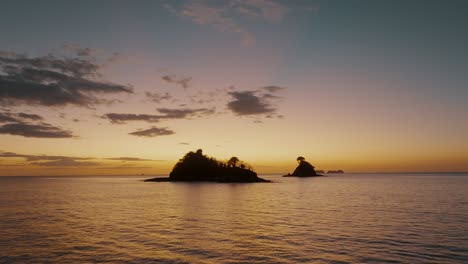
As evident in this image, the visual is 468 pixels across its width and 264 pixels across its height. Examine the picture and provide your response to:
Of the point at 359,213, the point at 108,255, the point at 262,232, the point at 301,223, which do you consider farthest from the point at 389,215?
the point at 108,255

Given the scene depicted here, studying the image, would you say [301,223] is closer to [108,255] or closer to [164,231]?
[164,231]

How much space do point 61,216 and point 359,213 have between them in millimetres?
48357

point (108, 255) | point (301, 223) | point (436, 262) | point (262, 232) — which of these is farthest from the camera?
point (301, 223)

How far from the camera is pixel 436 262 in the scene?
24875mm

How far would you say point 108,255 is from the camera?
27250 millimetres

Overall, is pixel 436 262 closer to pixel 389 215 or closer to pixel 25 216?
pixel 389 215

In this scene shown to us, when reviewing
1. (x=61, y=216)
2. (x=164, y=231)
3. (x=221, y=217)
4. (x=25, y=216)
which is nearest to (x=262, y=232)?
(x=164, y=231)

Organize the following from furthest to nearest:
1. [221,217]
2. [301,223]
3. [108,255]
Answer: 1. [221,217]
2. [301,223]
3. [108,255]

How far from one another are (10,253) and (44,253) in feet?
9.11

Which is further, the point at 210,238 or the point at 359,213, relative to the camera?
the point at 359,213

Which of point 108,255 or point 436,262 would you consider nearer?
point 436,262

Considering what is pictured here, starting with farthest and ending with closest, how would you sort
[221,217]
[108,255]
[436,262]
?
[221,217] < [108,255] < [436,262]

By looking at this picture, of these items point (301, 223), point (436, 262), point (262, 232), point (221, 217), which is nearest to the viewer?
point (436, 262)

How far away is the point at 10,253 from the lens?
2797cm
